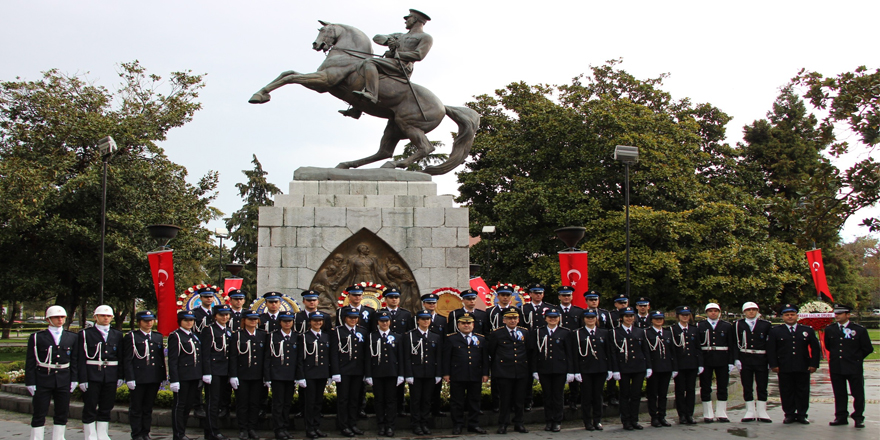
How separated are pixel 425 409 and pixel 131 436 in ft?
11.3

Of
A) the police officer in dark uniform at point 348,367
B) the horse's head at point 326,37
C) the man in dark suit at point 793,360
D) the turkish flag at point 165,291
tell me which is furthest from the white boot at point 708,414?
the turkish flag at point 165,291

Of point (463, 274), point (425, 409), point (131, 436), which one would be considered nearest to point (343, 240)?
point (463, 274)

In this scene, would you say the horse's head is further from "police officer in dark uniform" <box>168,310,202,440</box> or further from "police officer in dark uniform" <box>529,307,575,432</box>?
"police officer in dark uniform" <box>529,307,575,432</box>

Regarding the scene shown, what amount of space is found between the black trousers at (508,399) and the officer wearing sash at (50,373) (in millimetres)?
4868

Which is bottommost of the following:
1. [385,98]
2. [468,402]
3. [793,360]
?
[468,402]

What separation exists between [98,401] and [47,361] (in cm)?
76

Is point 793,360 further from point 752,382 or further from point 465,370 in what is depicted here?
point 465,370

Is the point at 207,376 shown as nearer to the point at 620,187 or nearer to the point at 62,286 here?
the point at 62,286

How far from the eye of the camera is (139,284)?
21.6 meters

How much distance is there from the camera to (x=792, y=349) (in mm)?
8859

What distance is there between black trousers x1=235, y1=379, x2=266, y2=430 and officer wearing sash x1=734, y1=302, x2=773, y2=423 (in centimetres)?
626

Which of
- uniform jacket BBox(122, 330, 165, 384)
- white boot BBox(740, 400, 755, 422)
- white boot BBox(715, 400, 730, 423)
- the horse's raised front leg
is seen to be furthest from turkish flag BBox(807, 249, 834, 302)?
uniform jacket BBox(122, 330, 165, 384)

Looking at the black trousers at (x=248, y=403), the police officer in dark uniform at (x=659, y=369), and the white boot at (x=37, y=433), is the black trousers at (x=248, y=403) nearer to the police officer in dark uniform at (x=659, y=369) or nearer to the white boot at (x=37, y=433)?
the white boot at (x=37, y=433)

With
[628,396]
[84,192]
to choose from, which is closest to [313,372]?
[628,396]
